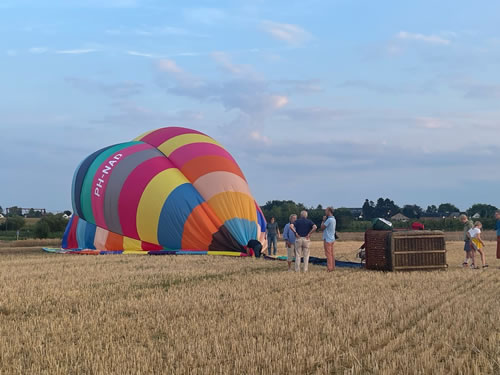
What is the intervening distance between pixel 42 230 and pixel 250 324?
120 feet

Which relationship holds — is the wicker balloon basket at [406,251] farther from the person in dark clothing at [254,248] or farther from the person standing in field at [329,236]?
the person in dark clothing at [254,248]

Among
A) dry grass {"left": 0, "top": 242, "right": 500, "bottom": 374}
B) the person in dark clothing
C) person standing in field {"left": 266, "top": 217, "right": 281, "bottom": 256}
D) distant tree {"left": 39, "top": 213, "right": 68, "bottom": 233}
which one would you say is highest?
distant tree {"left": 39, "top": 213, "right": 68, "bottom": 233}

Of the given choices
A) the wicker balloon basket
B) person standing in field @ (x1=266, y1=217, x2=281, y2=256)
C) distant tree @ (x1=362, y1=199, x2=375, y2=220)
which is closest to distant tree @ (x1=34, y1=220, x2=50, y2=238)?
person standing in field @ (x1=266, y1=217, x2=281, y2=256)

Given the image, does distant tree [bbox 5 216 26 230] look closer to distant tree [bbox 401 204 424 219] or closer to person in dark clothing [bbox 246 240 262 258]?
person in dark clothing [bbox 246 240 262 258]

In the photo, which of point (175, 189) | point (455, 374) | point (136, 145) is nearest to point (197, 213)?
point (175, 189)

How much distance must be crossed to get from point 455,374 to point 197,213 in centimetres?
1451

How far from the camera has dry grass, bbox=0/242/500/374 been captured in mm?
5141

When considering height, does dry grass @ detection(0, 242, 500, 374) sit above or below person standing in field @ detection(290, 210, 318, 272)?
below

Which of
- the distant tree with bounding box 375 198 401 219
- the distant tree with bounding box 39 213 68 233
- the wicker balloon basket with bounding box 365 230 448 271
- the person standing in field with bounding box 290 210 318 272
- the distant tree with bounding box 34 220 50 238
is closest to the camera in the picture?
the person standing in field with bounding box 290 210 318 272

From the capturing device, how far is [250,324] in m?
6.81

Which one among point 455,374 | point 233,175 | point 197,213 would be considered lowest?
point 455,374

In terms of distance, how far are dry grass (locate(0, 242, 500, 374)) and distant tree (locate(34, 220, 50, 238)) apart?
29744 mm

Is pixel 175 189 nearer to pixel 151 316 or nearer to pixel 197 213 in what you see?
pixel 197 213

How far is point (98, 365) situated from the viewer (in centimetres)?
506
